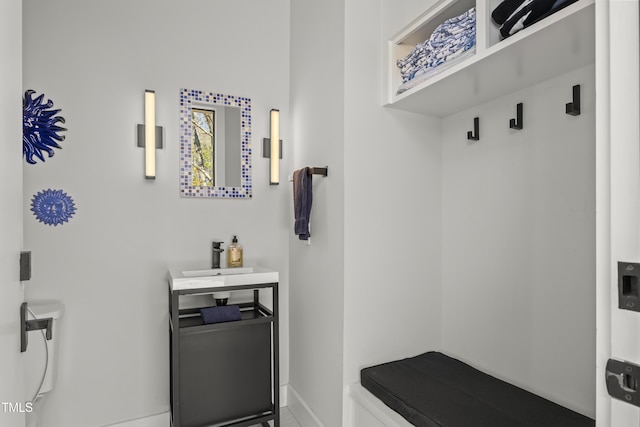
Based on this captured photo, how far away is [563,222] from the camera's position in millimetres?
1524

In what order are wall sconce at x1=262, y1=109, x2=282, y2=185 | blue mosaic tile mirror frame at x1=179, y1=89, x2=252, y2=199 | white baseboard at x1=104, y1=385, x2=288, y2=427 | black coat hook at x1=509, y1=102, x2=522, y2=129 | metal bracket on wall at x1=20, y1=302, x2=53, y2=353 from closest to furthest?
metal bracket on wall at x1=20, y1=302, x2=53, y2=353 → black coat hook at x1=509, y1=102, x2=522, y2=129 → white baseboard at x1=104, y1=385, x2=288, y2=427 → blue mosaic tile mirror frame at x1=179, y1=89, x2=252, y2=199 → wall sconce at x1=262, y1=109, x2=282, y2=185

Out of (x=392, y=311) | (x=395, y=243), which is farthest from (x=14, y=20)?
(x=392, y=311)

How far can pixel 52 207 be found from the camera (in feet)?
6.35

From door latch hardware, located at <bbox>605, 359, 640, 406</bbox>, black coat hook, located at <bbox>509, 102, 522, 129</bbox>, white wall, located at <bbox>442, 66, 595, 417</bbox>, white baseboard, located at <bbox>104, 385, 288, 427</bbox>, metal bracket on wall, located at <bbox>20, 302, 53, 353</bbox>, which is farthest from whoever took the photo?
white baseboard, located at <bbox>104, 385, 288, 427</bbox>

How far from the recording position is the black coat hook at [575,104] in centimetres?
144

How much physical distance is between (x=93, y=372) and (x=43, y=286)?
534 mm

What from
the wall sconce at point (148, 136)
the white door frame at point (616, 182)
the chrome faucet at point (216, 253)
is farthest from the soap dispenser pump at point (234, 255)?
the white door frame at point (616, 182)

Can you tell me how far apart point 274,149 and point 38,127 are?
1.26 meters

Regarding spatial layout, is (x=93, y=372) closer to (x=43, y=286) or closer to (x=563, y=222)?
(x=43, y=286)

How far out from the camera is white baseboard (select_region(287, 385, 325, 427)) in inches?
83.0

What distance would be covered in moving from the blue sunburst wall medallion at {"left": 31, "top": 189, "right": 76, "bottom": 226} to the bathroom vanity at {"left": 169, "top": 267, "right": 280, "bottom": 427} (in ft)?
2.11

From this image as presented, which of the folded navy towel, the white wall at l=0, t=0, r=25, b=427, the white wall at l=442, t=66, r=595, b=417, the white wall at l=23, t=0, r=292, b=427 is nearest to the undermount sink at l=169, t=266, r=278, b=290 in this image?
the folded navy towel

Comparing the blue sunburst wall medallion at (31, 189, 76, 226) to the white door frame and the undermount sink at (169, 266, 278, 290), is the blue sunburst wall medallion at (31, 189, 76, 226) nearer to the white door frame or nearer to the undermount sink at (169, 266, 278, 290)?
the undermount sink at (169, 266, 278, 290)

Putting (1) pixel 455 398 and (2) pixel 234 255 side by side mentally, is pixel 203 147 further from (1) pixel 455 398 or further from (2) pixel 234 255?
(1) pixel 455 398
